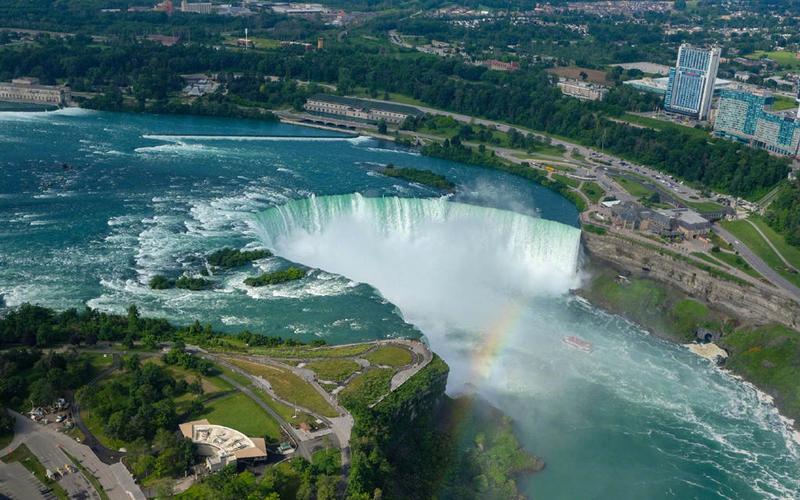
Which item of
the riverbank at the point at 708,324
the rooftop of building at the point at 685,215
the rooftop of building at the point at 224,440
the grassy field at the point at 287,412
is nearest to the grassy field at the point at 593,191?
the rooftop of building at the point at 685,215

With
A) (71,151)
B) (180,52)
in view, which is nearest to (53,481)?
(71,151)

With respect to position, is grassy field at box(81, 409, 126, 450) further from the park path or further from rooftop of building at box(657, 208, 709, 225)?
the park path

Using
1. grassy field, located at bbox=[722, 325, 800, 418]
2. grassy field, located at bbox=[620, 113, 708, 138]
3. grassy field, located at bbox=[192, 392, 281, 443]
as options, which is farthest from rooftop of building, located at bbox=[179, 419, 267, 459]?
grassy field, located at bbox=[620, 113, 708, 138]

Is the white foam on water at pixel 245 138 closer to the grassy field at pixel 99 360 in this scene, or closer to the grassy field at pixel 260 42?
the grassy field at pixel 260 42

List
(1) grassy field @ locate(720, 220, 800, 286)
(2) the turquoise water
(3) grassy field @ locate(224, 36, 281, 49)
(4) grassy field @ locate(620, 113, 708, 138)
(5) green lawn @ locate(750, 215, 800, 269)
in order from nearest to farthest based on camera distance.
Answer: (2) the turquoise water → (1) grassy field @ locate(720, 220, 800, 286) → (5) green lawn @ locate(750, 215, 800, 269) → (4) grassy field @ locate(620, 113, 708, 138) → (3) grassy field @ locate(224, 36, 281, 49)

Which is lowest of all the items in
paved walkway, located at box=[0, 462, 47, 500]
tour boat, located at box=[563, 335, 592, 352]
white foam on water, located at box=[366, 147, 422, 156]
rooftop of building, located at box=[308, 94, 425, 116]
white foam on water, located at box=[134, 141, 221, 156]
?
tour boat, located at box=[563, 335, 592, 352]

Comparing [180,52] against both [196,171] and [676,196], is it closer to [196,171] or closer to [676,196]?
[196,171]

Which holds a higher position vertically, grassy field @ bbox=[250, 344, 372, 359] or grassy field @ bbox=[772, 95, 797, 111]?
grassy field @ bbox=[772, 95, 797, 111]
